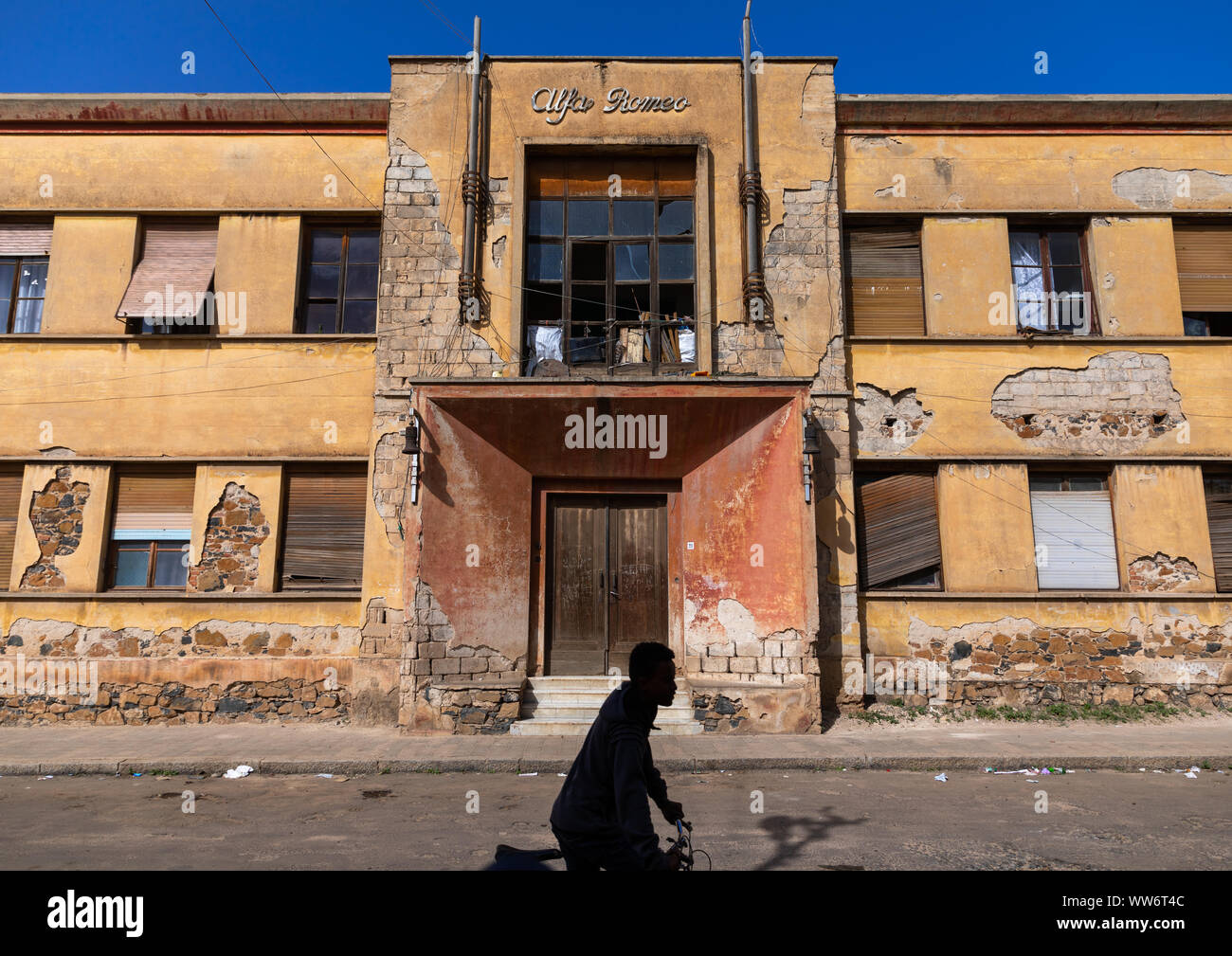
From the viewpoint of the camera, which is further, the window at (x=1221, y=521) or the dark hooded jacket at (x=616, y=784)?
the window at (x=1221, y=521)

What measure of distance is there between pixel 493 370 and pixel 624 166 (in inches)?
→ 150

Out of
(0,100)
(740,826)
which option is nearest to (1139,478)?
(740,826)

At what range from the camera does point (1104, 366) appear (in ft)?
37.1

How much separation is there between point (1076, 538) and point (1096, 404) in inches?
78.9

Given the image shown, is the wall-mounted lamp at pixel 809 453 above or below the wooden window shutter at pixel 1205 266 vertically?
below

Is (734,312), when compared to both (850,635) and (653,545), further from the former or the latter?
(850,635)

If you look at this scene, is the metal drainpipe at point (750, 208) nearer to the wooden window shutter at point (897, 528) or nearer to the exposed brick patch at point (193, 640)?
the wooden window shutter at point (897, 528)

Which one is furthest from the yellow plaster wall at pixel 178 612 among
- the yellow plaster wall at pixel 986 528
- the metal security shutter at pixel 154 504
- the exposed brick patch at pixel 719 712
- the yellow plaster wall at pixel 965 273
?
the yellow plaster wall at pixel 965 273

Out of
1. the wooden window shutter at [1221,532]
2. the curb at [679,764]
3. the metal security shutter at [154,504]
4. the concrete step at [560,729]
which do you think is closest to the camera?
the curb at [679,764]

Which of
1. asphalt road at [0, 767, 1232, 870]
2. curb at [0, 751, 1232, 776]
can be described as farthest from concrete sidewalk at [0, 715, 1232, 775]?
asphalt road at [0, 767, 1232, 870]

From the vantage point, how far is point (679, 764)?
8297mm

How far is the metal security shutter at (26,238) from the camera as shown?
11.8 meters

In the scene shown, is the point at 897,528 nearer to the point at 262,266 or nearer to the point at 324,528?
the point at 324,528

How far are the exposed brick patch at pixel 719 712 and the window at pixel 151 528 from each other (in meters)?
7.53
